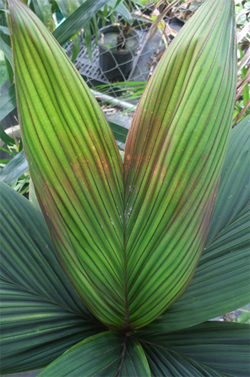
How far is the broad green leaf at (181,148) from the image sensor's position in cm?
27

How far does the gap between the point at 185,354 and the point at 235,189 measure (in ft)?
0.99

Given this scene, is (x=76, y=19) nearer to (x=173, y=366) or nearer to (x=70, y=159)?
(x=70, y=159)

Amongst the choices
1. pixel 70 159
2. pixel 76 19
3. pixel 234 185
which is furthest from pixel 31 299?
pixel 76 19

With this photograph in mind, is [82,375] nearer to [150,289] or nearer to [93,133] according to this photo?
[150,289]

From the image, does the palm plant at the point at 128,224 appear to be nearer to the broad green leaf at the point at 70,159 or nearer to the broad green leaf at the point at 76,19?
the broad green leaf at the point at 70,159

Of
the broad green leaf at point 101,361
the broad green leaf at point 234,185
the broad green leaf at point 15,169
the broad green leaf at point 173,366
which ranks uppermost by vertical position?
the broad green leaf at point 234,185

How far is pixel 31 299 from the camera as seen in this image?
433 mm

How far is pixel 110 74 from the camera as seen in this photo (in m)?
1.76

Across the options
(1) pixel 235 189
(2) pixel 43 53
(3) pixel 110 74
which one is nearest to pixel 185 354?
(1) pixel 235 189

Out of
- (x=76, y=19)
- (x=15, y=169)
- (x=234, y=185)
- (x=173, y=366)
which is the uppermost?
(x=76, y=19)

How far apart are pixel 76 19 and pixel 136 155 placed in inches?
17.7

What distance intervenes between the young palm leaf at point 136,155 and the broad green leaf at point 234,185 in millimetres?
189

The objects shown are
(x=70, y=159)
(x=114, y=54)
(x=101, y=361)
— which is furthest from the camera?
(x=114, y=54)

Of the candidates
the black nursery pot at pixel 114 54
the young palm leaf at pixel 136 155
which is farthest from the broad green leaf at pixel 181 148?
the black nursery pot at pixel 114 54
